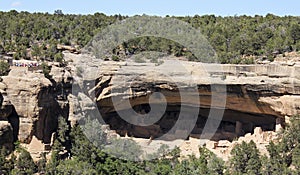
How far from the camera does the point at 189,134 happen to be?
2902 centimetres

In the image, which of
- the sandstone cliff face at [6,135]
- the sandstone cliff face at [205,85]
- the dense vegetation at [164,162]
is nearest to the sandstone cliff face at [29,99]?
the sandstone cliff face at [6,135]

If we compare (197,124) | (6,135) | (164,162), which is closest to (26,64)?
(6,135)

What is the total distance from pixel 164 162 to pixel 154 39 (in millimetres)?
10509

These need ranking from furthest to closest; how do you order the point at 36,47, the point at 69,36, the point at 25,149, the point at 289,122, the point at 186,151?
the point at 69,36, the point at 36,47, the point at 186,151, the point at 289,122, the point at 25,149

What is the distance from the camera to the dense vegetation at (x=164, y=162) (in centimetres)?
2133

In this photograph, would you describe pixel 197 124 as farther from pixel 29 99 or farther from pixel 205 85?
pixel 29 99

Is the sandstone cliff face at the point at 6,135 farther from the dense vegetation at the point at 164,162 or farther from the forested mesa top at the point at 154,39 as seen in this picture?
the forested mesa top at the point at 154,39

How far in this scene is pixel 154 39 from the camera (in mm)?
31125

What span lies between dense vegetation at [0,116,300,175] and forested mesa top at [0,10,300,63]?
5.89 m

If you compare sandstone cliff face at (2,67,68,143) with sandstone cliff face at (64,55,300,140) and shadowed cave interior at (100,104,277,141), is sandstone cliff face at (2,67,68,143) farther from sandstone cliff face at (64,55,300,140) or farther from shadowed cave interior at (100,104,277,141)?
shadowed cave interior at (100,104,277,141)

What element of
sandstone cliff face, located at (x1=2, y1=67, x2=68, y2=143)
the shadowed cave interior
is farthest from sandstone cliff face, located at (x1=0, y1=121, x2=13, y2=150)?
the shadowed cave interior

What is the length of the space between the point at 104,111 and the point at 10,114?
19.4 ft

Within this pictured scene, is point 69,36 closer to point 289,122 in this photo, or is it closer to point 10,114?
point 10,114

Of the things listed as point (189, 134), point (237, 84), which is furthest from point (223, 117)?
point (237, 84)
